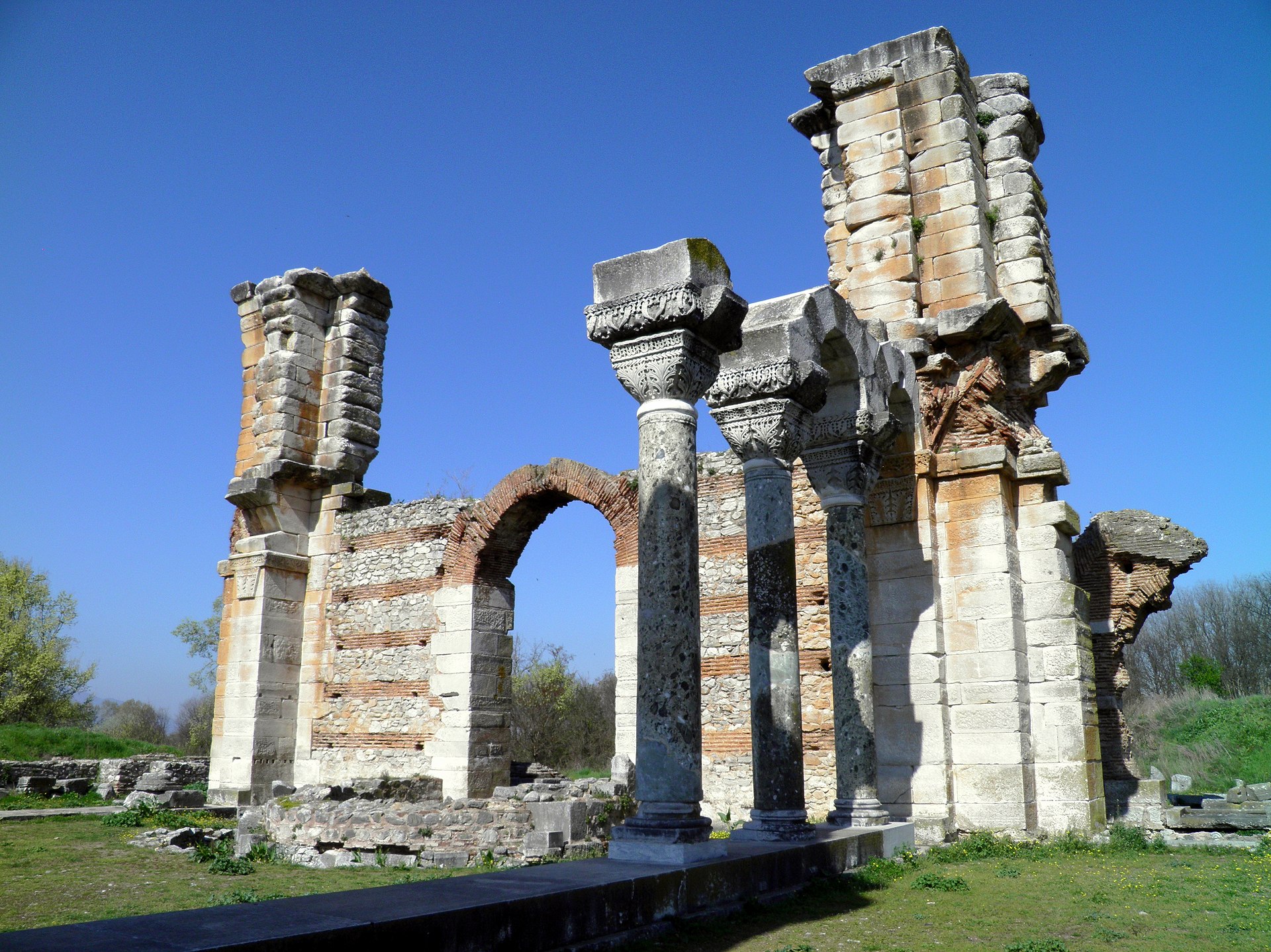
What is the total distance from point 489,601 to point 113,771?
10.7 metres

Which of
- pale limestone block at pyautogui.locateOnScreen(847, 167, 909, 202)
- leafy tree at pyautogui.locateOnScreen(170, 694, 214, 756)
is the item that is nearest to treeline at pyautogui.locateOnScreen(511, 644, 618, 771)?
leafy tree at pyautogui.locateOnScreen(170, 694, 214, 756)

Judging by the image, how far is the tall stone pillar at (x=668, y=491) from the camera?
5855 millimetres

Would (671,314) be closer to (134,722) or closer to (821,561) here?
(821,561)

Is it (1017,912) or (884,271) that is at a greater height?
(884,271)

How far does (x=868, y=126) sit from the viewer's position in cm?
1121

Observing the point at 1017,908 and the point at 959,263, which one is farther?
the point at 959,263

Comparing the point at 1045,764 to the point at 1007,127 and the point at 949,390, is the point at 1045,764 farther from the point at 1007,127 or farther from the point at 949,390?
the point at 1007,127

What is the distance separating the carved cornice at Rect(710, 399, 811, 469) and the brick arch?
4535 millimetres

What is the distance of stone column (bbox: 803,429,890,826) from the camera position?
332 inches

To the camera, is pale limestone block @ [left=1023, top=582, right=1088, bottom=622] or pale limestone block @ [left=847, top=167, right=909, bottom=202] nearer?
pale limestone block @ [left=1023, top=582, right=1088, bottom=622]

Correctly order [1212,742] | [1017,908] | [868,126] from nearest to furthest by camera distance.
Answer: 1. [1017,908]
2. [868,126]
3. [1212,742]

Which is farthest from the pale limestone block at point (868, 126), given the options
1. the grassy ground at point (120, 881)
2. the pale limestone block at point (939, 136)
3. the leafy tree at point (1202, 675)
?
the leafy tree at point (1202, 675)

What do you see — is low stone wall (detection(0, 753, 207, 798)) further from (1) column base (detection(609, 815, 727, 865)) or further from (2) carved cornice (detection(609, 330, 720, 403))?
(2) carved cornice (detection(609, 330, 720, 403))

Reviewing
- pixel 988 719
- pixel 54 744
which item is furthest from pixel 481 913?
pixel 54 744
